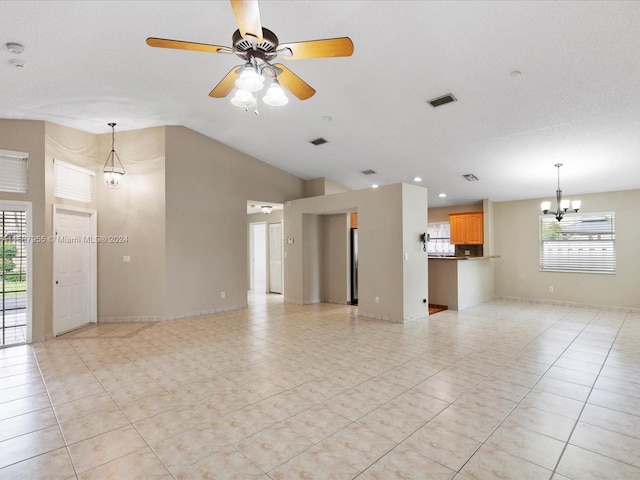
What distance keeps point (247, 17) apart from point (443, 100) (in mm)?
3037

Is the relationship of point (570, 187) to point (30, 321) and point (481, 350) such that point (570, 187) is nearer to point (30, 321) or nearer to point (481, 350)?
point (481, 350)

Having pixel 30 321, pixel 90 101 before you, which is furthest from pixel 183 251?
pixel 90 101

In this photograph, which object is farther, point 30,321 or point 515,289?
point 515,289

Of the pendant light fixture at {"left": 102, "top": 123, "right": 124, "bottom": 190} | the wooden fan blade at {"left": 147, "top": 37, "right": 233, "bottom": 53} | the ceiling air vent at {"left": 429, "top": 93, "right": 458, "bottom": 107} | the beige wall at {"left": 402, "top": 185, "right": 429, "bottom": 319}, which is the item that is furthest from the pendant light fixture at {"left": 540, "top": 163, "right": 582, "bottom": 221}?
the pendant light fixture at {"left": 102, "top": 123, "right": 124, "bottom": 190}

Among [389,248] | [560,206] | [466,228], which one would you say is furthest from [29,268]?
[560,206]

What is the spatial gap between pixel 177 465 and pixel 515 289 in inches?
332

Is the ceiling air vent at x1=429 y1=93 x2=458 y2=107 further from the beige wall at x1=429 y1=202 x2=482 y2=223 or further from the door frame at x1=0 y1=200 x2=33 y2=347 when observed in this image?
the door frame at x1=0 y1=200 x2=33 y2=347

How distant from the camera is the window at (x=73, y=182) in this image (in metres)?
5.10

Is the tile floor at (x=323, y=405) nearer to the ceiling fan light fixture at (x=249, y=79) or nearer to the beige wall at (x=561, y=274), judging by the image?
the beige wall at (x=561, y=274)

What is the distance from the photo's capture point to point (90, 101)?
14.8ft

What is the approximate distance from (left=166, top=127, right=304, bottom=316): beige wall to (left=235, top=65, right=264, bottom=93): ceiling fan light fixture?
414cm

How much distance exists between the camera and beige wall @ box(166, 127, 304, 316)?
598cm

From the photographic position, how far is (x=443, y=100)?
4.23 metres

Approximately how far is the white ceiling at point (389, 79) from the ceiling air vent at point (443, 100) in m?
0.08
